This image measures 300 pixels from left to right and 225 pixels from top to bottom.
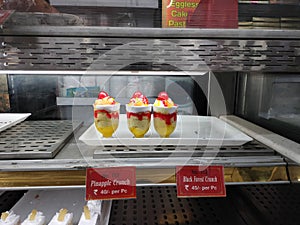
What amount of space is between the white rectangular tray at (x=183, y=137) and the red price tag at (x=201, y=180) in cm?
11

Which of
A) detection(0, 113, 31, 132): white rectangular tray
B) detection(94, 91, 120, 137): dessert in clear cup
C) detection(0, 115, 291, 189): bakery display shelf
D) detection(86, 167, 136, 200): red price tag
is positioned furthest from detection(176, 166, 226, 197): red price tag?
detection(0, 113, 31, 132): white rectangular tray

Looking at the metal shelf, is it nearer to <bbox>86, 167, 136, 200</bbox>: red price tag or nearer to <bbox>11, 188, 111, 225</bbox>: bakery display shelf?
<bbox>11, 188, 111, 225</bbox>: bakery display shelf

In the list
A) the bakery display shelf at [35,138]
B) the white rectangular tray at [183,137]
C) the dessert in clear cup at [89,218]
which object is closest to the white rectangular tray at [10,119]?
the bakery display shelf at [35,138]

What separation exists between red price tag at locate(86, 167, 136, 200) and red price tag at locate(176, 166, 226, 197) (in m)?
0.14

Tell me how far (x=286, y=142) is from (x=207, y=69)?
1.31 ft

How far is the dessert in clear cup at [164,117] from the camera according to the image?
796 millimetres

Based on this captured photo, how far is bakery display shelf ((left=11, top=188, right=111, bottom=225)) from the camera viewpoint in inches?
36.9

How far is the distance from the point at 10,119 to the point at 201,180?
82 cm

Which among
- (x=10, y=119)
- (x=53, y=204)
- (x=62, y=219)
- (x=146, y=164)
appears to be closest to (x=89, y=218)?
(x=62, y=219)

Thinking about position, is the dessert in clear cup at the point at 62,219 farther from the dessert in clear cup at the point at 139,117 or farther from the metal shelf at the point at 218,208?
the dessert in clear cup at the point at 139,117

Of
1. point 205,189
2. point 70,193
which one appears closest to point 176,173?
point 205,189

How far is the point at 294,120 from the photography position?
0.87 meters

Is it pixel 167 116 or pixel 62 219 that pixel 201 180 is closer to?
pixel 167 116

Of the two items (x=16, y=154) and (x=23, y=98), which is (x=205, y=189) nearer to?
(x=16, y=154)
